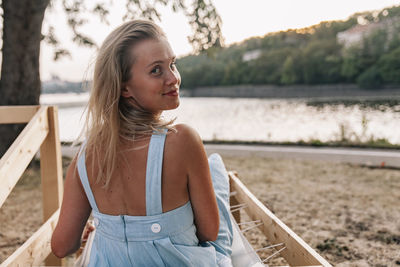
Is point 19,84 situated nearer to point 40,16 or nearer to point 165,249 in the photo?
point 40,16

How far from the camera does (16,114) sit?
2205 millimetres

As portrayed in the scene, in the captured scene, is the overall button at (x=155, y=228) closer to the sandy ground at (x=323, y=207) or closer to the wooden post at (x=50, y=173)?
the wooden post at (x=50, y=173)

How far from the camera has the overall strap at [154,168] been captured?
1.06m

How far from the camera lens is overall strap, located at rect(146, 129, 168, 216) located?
3.47 feet

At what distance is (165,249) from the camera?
1143mm

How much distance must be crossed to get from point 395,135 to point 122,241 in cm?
938

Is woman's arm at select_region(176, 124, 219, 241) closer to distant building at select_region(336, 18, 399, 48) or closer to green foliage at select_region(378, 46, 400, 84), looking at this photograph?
green foliage at select_region(378, 46, 400, 84)

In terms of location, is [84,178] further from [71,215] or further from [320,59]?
[320,59]

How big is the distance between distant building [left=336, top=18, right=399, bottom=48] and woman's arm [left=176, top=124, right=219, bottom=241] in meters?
52.7

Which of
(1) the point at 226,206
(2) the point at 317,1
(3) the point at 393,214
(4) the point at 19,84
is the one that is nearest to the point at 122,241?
(1) the point at 226,206

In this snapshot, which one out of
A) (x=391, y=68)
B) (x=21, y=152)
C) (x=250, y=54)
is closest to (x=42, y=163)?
(x=21, y=152)

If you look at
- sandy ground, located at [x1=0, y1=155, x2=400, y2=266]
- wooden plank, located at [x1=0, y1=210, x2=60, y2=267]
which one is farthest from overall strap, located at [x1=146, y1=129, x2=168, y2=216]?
sandy ground, located at [x1=0, y1=155, x2=400, y2=266]

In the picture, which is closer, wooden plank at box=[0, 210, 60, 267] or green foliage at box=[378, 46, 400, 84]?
wooden plank at box=[0, 210, 60, 267]

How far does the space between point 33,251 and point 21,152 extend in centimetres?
54
